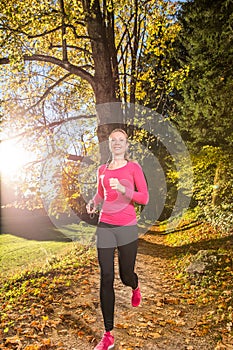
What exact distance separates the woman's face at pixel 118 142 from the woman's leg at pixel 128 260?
1.19 metres

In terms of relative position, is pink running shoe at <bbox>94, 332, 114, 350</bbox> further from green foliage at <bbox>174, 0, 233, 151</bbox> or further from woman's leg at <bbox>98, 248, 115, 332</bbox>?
green foliage at <bbox>174, 0, 233, 151</bbox>

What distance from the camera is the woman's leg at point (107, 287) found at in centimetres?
389

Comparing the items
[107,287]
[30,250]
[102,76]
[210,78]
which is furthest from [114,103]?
[30,250]

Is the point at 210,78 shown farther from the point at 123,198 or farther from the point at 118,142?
the point at 123,198

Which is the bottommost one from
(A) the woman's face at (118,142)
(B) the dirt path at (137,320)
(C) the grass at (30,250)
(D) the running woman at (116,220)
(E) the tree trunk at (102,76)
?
(C) the grass at (30,250)

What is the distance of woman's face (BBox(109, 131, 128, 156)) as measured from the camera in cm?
420

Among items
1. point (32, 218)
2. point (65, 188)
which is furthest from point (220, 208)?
point (32, 218)

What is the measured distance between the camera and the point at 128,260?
168 inches

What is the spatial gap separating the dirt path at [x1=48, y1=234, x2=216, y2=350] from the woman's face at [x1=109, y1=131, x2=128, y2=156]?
2601 mm

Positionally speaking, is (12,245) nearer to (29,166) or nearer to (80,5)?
(29,166)

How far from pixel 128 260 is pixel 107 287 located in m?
0.50

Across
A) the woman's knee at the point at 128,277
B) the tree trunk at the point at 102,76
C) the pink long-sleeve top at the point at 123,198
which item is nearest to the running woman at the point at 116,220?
the pink long-sleeve top at the point at 123,198

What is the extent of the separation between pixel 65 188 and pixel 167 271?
199 inches

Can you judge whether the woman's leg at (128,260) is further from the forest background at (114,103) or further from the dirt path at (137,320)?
the forest background at (114,103)
